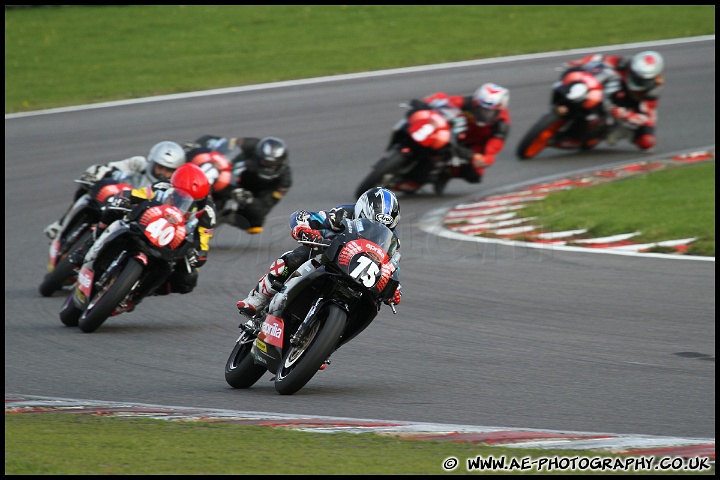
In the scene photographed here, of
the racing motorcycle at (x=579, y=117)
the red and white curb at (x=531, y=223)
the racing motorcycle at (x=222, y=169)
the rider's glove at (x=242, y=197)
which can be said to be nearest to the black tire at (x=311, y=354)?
the racing motorcycle at (x=222, y=169)

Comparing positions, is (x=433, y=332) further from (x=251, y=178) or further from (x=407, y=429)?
(x=251, y=178)

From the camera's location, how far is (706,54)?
81.9 feet

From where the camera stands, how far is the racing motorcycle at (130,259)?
29.6 ft

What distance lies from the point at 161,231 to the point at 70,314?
3.47 feet

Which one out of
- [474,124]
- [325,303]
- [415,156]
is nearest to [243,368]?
[325,303]

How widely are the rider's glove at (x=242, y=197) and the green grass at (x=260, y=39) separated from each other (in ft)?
31.5

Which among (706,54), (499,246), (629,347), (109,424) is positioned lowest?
(706,54)

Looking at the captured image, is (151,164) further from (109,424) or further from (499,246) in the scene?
(109,424)

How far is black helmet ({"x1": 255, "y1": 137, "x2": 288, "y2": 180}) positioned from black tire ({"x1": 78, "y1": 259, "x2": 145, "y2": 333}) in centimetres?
417

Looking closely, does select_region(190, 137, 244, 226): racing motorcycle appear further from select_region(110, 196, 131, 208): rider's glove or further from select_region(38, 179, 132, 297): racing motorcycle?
select_region(110, 196, 131, 208): rider's glove

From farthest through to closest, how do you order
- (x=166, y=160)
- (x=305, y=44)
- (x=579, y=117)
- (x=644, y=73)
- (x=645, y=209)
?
1. (x=305, y=44)
2. (x=579, y=117)
3. (x=644, y=73)
4. (x=645, y=209)
5. (x=166, y=160)

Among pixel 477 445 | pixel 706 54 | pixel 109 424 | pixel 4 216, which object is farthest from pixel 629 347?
pixel 706 54

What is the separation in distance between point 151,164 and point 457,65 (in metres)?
14.3

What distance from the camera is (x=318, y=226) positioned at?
709 centimetres
